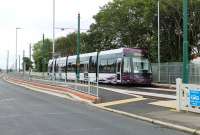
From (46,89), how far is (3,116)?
21274mm

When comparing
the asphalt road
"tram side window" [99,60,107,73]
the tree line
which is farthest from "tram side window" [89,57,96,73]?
the asphalt road

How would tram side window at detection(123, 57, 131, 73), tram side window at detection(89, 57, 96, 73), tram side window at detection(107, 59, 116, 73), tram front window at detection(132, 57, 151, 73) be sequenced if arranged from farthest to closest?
tram side window at detection(89, 57, 96, 73) < tram side window at detection(107, 59, 116, 73) < tram front window at detection(132, 57, 151, 73) < tram side window at detection(123, 57, 131, 73)

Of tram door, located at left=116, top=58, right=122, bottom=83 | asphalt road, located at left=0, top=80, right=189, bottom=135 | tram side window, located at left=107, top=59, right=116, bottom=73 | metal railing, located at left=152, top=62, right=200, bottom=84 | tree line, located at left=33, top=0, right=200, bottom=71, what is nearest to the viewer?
asphalt road, located at left=0, top=80, right=189, bottom=135

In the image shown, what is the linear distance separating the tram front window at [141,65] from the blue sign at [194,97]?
25.9 meters

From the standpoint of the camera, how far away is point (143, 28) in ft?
236

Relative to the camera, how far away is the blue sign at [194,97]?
19.2 meters

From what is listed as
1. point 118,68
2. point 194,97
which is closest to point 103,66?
point 118,68

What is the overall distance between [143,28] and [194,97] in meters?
52.9

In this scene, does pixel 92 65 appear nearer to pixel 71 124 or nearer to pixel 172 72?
pixel 172 72

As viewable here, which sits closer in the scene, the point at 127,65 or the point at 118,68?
the point at 127,65

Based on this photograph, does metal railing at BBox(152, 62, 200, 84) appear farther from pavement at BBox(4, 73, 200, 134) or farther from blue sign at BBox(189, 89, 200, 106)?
blue sign at BBox(189, 89, 200, 106)

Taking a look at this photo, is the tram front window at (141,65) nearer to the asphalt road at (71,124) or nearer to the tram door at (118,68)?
the tram door at (118,68)

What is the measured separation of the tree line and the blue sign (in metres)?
37.8

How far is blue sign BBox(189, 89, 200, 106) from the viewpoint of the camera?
63.0ft
